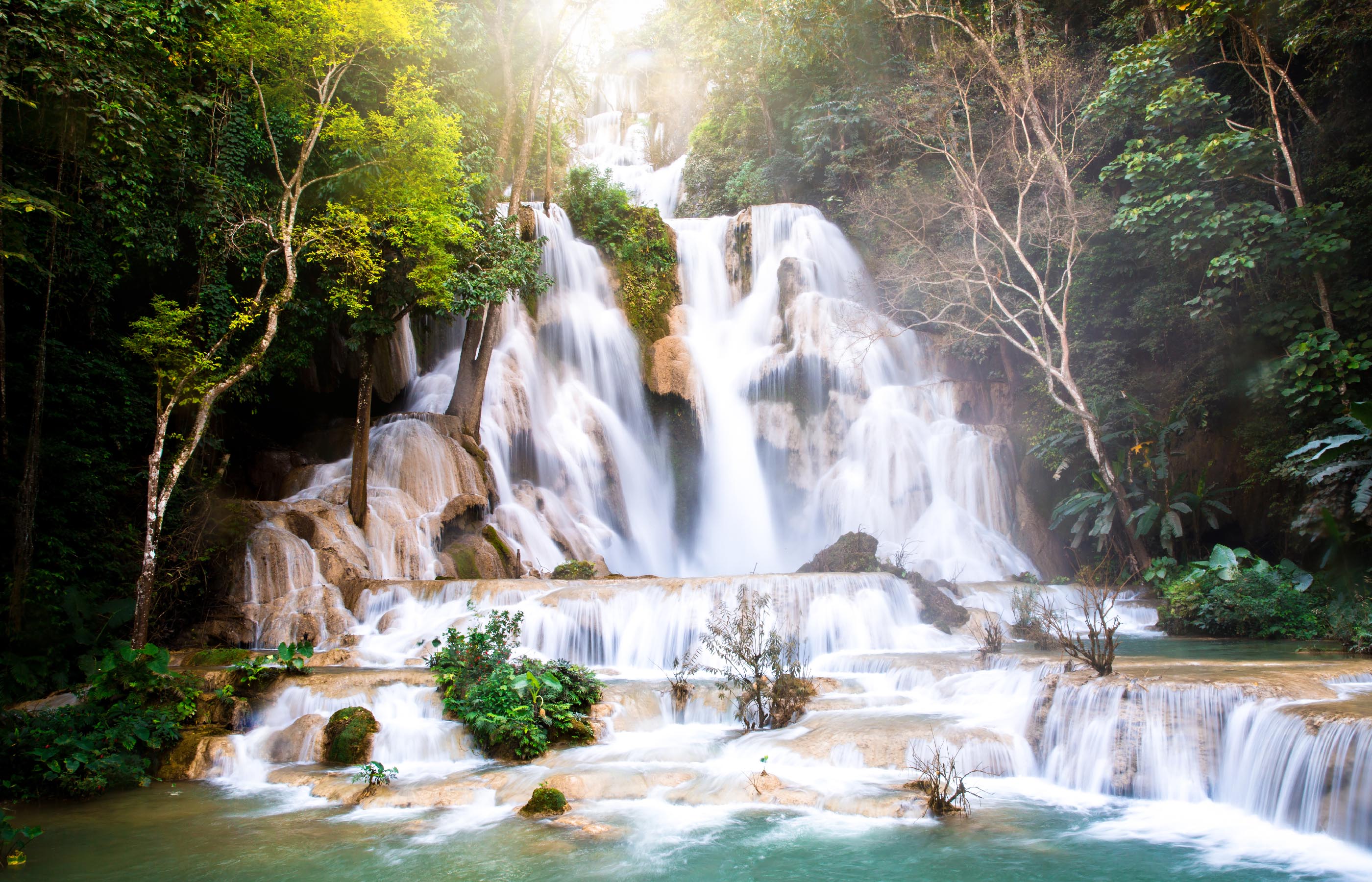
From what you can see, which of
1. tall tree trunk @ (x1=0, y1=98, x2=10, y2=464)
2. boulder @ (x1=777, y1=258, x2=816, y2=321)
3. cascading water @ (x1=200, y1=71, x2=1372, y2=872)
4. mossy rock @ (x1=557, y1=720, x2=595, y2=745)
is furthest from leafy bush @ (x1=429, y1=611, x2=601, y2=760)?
boulder @ (x1=777, y1=258, x2=816, y2=321)

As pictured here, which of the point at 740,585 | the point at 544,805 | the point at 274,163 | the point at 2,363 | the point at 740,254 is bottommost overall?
the point at 544,805

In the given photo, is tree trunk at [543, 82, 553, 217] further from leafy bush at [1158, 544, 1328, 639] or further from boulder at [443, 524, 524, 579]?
leafy bush at [1158, 544, 1328, 639]

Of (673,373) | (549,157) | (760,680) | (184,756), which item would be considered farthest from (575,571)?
(549,157)

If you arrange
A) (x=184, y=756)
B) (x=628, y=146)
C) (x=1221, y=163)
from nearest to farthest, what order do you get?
(x=184, y=756), (x=1221, y=163), (x=628, y=146)

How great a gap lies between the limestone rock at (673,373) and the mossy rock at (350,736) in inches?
511

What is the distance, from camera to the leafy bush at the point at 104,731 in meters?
7.10

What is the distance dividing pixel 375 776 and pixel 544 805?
5.79 feet

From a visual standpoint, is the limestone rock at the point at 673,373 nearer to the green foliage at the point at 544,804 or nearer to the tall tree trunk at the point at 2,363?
the tall tree trunk at the point at 2,363

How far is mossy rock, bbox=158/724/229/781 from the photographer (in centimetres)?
775

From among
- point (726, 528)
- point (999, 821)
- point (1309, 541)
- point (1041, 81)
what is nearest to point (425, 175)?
point (726, 528)

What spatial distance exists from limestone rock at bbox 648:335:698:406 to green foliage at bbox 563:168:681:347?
946mm

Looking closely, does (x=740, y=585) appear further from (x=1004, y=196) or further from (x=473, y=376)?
(x=1004, y=196)

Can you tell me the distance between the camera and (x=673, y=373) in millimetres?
20156

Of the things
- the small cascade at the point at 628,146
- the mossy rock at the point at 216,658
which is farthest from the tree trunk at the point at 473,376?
the small cascade at the point at 628,146
